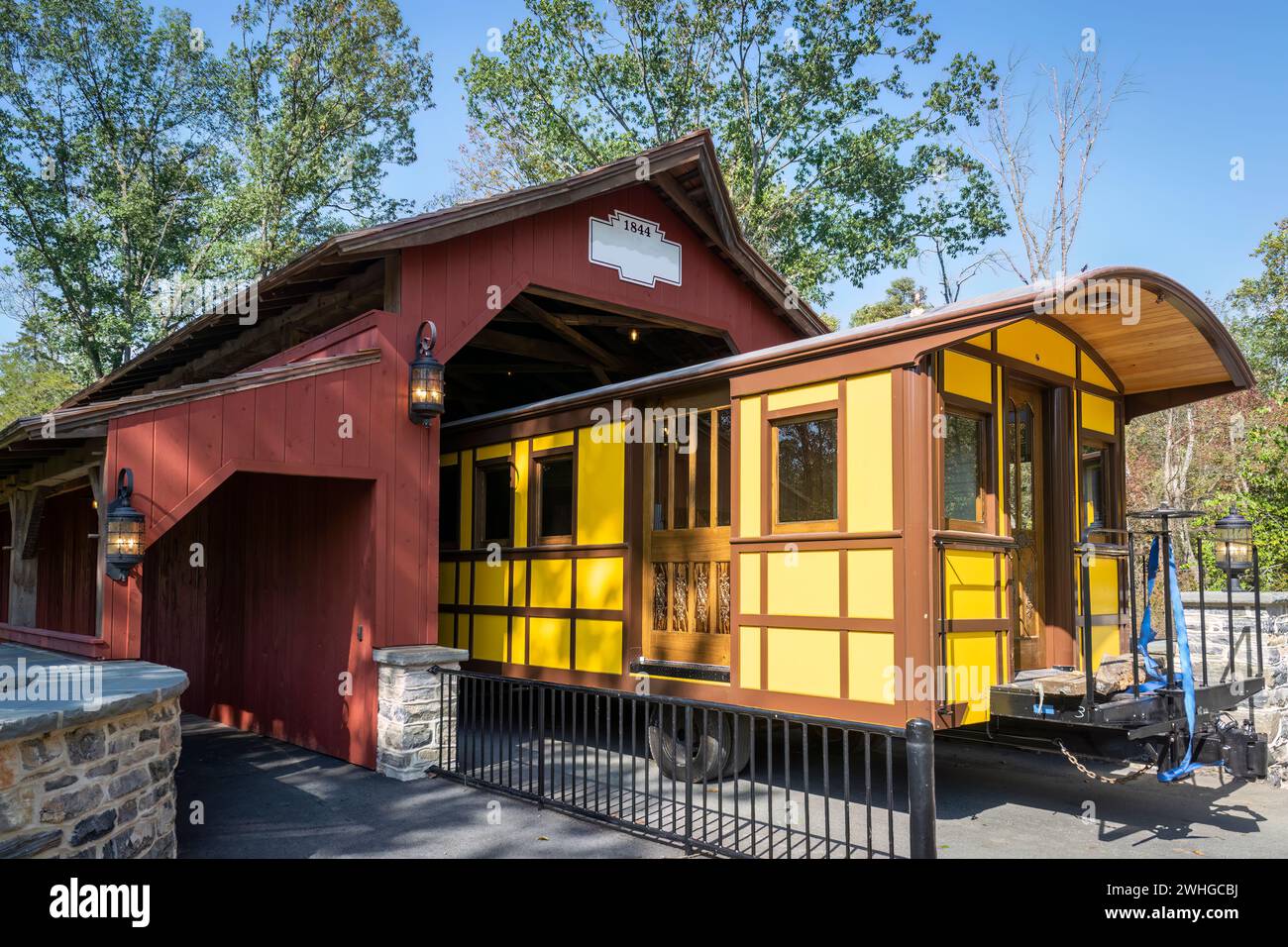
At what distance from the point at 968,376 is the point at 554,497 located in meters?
4.20

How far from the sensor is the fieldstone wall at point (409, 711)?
24.1 ft

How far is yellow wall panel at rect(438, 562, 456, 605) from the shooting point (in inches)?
406

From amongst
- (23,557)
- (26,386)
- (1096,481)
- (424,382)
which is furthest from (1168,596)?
(26,386)

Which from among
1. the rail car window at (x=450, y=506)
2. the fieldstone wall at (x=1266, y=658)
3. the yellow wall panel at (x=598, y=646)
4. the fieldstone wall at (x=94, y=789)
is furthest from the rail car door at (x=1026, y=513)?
the rail car window at (x=450, y=506)

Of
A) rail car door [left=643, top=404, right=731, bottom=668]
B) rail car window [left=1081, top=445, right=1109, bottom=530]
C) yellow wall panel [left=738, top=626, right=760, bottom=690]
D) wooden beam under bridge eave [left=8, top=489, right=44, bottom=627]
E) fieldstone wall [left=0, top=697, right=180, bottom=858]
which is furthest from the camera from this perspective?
wooden beam under bridge eave [left=8, top=489, right=44, bottom=627]

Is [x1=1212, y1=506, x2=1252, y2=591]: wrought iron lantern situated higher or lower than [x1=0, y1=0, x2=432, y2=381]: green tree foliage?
lower

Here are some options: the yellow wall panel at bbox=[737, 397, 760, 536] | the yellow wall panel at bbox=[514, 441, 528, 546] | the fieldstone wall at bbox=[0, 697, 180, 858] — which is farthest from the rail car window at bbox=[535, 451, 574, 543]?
the fieldstone wall at bbox=[0, 697, 180, 858]

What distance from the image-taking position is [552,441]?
8.91 m

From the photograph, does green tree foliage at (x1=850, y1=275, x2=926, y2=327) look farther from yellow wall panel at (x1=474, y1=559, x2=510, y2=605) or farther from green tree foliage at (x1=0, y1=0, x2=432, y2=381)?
yellow wall panel at (x1=474, y1=559, x2=510, y2=605)

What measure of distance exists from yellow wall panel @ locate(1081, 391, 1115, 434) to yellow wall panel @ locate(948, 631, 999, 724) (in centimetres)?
227

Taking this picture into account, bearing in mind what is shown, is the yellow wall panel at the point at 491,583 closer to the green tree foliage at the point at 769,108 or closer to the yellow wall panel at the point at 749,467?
the yellow wall panel at the point at 749,467

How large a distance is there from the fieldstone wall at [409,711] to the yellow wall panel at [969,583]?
399 centimetres
